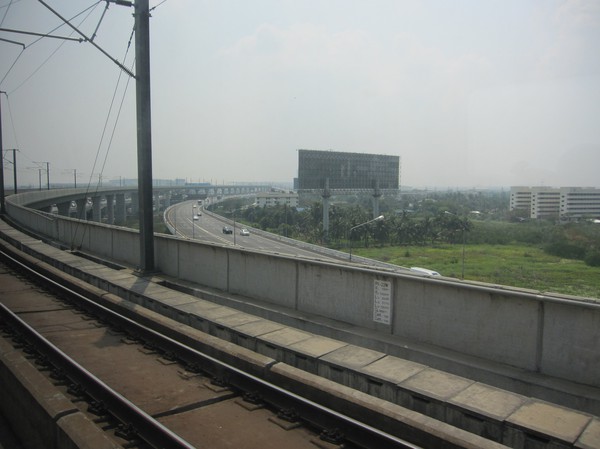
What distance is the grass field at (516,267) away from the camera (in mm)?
16250

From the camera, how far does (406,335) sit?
26.8ft

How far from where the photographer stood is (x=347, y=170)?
57.4m

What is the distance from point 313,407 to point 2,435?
3816mm

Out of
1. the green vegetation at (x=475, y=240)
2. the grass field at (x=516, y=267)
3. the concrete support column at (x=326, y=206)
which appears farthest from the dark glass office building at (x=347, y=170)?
the grass field at (x=516, y=267)

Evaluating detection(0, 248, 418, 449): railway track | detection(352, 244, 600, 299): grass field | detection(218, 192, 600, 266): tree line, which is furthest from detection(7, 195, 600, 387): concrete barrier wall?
detection(218, 192, 600, 266): tree line

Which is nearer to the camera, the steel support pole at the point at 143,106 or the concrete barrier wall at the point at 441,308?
the concrete barrier wall at the point at 441,308

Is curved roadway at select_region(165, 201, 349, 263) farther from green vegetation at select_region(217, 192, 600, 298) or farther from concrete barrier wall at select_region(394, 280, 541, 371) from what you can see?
concrete barrier wall at select_region(394, 280, 541, 371)

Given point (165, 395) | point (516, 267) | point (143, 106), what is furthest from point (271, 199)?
point (165, 395)

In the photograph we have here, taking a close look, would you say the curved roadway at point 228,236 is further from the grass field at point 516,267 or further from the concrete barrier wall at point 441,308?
the concrete barrier wall at point 441,308

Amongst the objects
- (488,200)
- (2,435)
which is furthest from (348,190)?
(2,435)

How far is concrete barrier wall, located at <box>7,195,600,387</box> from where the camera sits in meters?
6.30

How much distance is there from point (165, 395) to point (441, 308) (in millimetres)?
4387

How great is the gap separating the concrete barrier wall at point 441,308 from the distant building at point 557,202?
22907 millimetres

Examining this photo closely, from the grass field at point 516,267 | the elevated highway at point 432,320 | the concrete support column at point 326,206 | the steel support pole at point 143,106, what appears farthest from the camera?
the concrete support column at point 326,206
